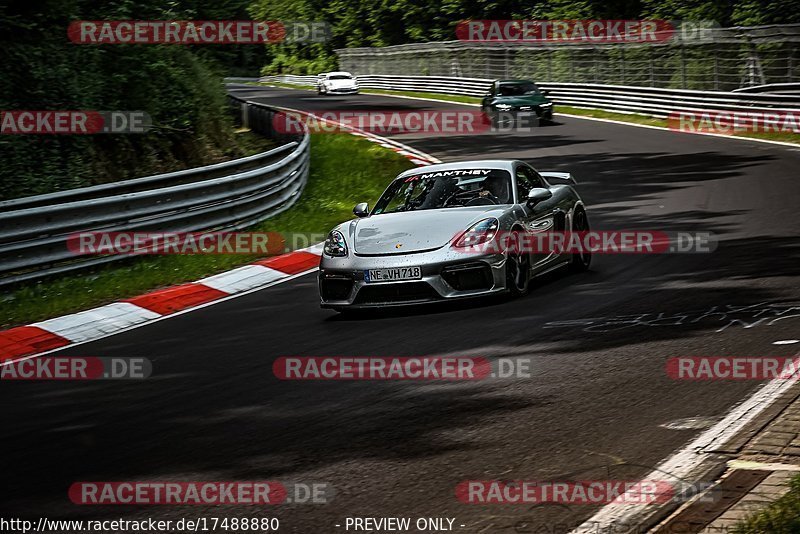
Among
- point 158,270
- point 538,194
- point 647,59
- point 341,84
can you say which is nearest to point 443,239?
point 538,194

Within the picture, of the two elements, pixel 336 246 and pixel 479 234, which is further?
Answer: pixel 336 246

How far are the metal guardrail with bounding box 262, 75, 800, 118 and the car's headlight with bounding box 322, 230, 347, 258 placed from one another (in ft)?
62.4

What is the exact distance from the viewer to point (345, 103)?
46.9 m

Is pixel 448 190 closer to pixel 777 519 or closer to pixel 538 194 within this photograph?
pixel 538 194

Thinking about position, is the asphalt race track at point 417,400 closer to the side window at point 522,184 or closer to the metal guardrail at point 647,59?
the side window at point 522,184

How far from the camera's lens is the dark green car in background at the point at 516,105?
32.5 meters

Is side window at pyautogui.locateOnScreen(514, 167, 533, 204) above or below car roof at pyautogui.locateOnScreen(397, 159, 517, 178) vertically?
below

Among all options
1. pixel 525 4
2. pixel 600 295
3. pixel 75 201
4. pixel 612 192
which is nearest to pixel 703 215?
pixel 612 192

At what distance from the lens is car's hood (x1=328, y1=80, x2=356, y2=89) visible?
188 ft

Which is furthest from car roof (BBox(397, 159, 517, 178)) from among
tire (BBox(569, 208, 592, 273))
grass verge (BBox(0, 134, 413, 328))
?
grass verge (BBox(0, 134, 413, 328))

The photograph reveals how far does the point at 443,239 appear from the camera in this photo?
9523 millimetres

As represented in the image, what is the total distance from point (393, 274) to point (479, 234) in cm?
82

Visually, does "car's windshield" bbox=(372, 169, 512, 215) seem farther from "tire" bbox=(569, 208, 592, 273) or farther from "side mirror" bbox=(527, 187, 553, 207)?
"tire" bbox=(569, 208, 592, 273)

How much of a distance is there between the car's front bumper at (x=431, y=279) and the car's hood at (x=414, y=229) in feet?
0.40
